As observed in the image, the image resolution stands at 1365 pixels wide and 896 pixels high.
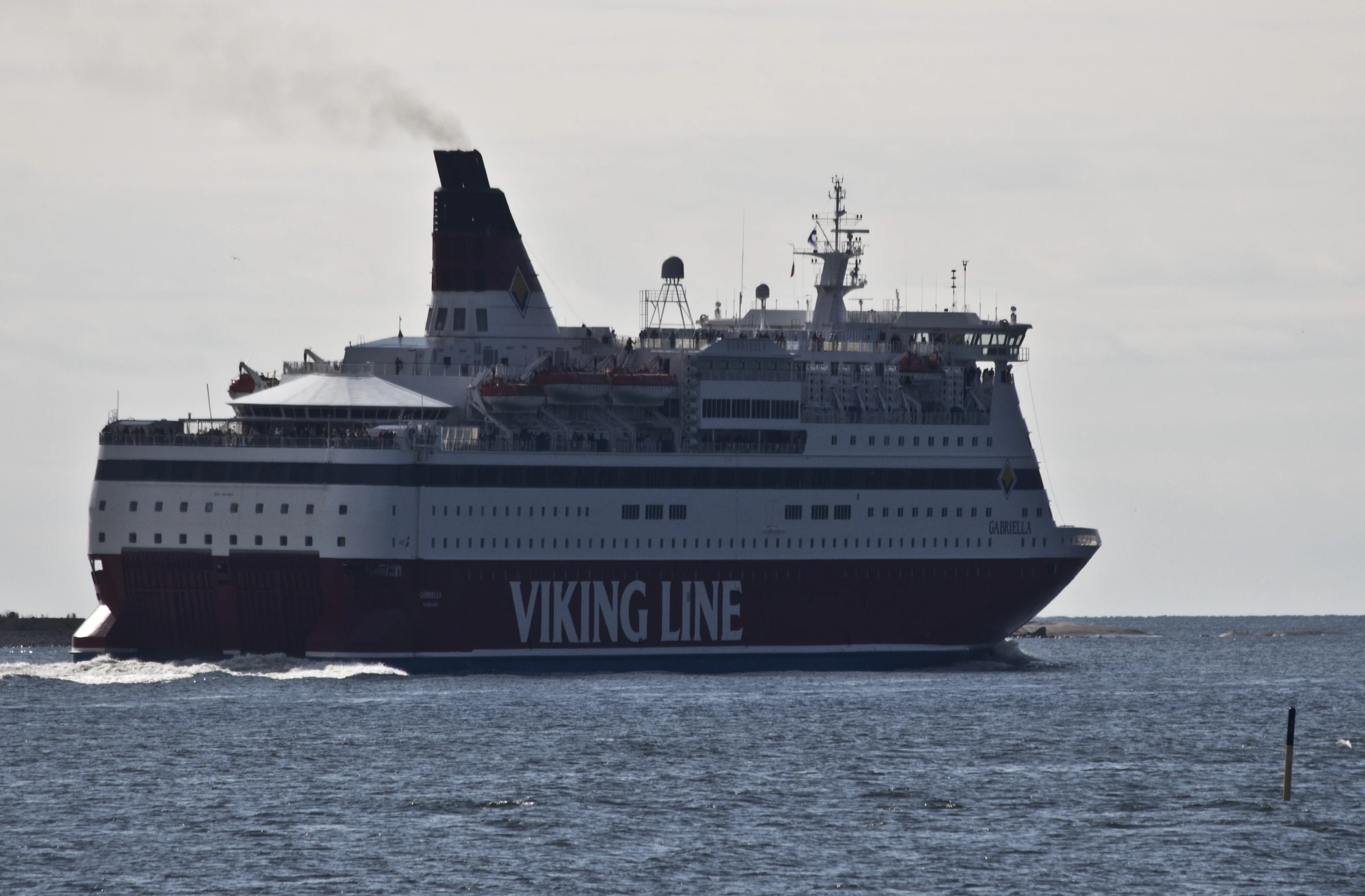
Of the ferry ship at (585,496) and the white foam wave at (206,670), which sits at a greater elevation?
the ferry ship at (585,496)

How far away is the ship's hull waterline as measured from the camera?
2768 inches

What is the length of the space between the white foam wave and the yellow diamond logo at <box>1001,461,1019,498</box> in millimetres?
22208

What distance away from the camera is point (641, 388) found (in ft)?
250

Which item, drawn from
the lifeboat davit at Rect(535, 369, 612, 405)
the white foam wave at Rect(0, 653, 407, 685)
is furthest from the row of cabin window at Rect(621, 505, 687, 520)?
the white foam wave at Rect(0, 653, 407, 685)

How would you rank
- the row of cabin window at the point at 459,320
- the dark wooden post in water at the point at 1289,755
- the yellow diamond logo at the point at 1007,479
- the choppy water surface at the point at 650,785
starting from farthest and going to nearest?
the yellow diamond logo at the point at 1007,479 → the row of cabin window at the point at 459,320 → the dark wooden post in water at the point at 1289,755 → the choppy water surface at the point at 650,785

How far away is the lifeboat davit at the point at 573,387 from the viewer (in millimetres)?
74938

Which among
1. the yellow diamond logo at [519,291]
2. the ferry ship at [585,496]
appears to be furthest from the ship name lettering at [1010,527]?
the yellow diamond logo at [519,291]

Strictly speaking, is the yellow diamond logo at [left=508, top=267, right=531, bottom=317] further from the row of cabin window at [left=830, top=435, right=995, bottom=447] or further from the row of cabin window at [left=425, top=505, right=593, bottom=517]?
the row of cabin window at [left=830, top=435, right=995, bottom=447]

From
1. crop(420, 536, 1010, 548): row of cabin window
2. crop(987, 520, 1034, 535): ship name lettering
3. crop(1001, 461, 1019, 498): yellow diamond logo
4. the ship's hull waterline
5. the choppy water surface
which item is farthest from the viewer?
crop(1001, 461, 1019, 498): yellow diamond logo

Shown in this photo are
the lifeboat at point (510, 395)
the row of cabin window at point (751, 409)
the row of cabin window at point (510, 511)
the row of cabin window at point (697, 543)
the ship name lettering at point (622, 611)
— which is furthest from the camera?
the row of cabin window at point (751, 409)

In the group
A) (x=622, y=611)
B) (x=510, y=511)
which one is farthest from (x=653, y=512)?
(x=510, y=511)

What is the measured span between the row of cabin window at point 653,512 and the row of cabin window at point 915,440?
595cm

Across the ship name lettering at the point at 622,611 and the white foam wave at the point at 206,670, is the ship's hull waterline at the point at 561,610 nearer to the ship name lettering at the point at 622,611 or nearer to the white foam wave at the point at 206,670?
the ship name lettering at the point at 622,611

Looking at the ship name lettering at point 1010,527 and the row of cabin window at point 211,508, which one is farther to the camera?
the ship name lettering at point 1010,527
